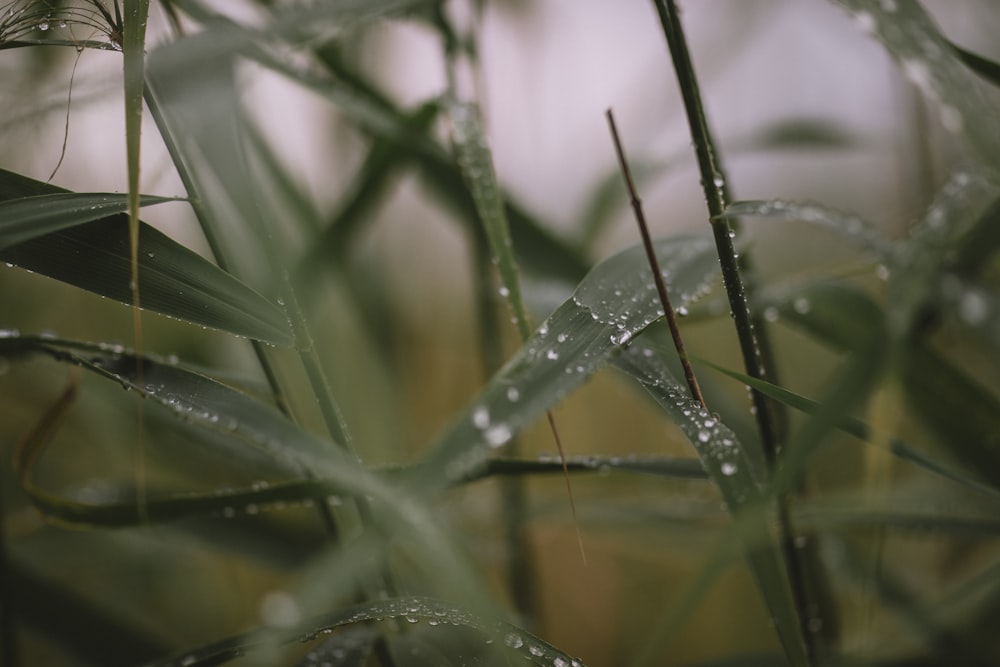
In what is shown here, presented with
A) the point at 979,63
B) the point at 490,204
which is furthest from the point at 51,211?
the point at 979,63

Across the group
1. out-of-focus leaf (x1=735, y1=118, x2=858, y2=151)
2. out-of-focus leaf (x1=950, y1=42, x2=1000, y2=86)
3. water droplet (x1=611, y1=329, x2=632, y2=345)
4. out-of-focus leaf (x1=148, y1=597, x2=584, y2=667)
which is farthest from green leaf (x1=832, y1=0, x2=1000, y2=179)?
out-of-focus leaf (x1=735, y1=118, x2=858, y2=151)

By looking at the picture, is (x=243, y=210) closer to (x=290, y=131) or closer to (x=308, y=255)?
(x=308, y=255)

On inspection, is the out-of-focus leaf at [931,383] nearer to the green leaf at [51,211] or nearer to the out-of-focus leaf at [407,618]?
the out-of-focus leaf at [407,618]

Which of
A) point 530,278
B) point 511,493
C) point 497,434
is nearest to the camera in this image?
point 497,434

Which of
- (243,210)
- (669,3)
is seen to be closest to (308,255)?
(243,210)

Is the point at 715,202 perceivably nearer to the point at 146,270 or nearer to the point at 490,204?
the point at 490,204

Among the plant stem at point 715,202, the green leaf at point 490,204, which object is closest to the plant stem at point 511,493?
the green leaf at point 490,204
